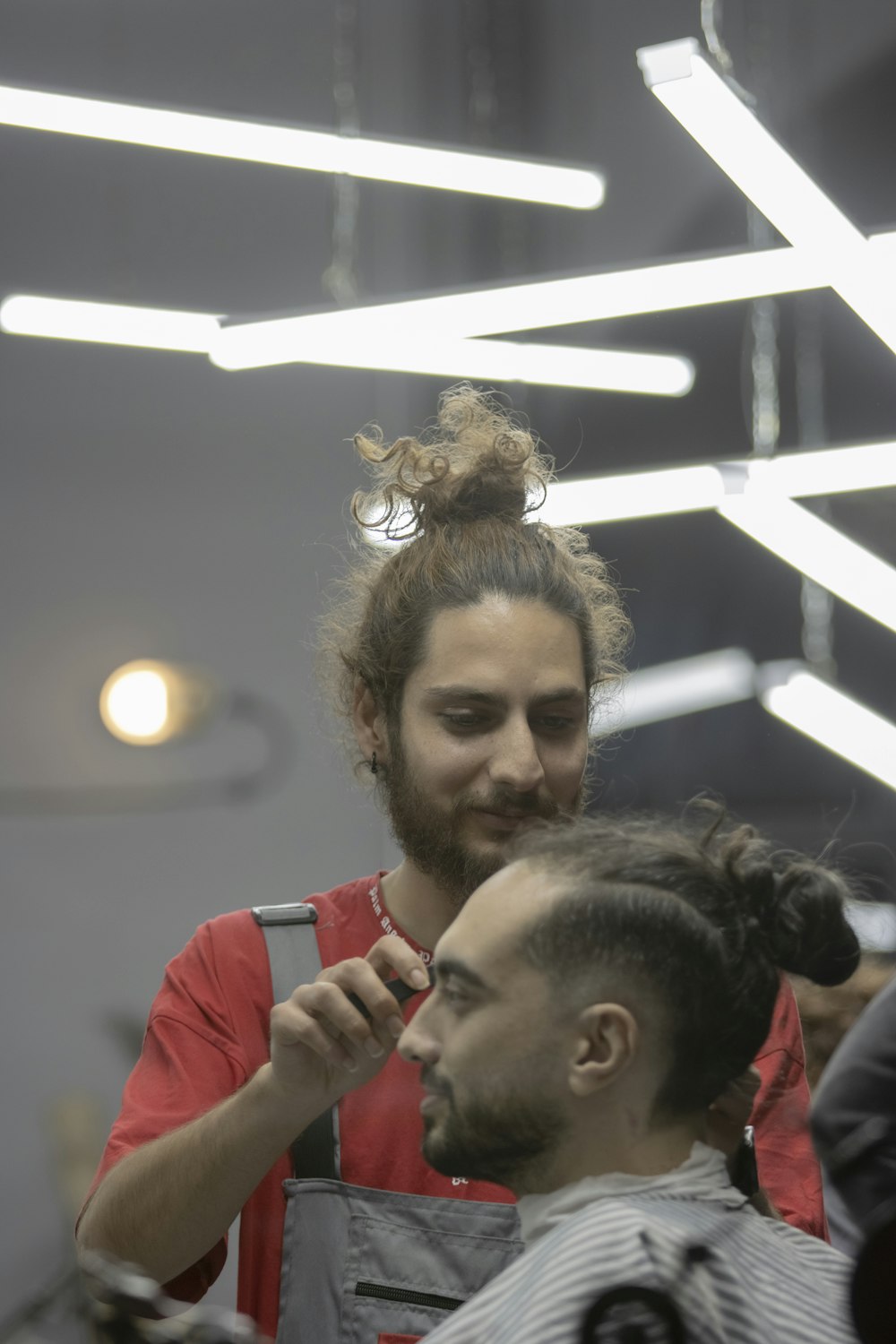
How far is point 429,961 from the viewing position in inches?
66.4

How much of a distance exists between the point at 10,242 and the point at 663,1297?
A: 14.0 ft

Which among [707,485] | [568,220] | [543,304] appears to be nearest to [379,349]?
[543,304]

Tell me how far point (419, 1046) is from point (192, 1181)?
1.04 feet

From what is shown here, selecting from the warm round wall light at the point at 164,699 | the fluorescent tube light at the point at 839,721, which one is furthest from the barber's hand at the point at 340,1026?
the warm round wall light at the point at 164,699

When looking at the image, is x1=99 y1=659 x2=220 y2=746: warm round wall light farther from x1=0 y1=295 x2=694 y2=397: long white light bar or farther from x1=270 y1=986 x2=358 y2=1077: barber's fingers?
x1=270 y1=986 x2=358 y2=1077: barber's fingers

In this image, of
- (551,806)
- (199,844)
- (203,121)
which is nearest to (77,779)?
(199,844)

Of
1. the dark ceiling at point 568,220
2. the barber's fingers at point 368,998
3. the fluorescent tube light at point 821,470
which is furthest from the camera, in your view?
the dark ceiling at point 568,220

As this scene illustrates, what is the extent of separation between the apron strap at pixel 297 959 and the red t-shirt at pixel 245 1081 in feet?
0.05

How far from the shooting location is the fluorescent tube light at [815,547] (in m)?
3.16

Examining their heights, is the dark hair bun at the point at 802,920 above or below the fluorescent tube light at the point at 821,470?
below

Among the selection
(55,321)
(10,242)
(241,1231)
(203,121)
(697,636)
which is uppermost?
(10,242)

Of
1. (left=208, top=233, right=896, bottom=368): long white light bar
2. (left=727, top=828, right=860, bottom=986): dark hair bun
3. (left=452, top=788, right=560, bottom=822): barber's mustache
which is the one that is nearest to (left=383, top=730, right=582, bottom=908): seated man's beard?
(left=452, top=788, right=560, bottom=822): barber's mustache

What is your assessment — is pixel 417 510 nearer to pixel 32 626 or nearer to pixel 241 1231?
pixel 241 1231

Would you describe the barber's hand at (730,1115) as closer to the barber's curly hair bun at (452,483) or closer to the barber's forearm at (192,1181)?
the barber's forearm at (192,1181)
